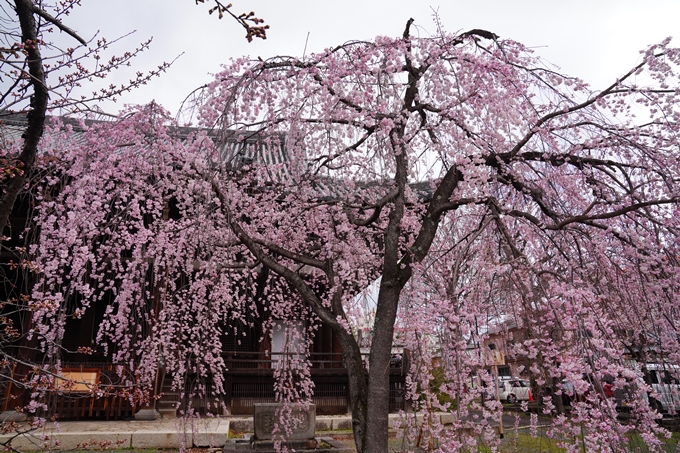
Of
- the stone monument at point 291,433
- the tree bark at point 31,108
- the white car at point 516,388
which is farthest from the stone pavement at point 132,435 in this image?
the white car at point 516,388

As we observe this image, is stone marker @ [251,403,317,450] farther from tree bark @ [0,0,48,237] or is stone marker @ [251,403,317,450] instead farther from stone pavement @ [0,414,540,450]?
tree bark @ [0,0,48,237]

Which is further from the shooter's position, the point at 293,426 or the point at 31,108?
the point at 293,426

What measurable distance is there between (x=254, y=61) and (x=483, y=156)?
269 cm

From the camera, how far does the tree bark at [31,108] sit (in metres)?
2.81

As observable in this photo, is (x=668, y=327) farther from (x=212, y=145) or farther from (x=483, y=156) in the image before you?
(x=212, y=145)

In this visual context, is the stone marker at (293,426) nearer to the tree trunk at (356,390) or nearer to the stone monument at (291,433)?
the stone monument at (291,433)

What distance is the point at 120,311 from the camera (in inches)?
249

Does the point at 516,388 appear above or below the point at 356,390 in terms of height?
below

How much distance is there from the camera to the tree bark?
281 cm

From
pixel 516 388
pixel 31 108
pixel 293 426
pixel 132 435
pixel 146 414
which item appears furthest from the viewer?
pixel 516 388

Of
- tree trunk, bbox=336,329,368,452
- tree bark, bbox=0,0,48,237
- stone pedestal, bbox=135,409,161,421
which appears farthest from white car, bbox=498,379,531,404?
tree bark, bbox=0,0,48,237

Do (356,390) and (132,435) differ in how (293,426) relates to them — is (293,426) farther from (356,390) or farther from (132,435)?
(356,390)

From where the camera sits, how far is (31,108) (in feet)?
9.62

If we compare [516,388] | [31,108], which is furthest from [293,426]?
[516,388]
